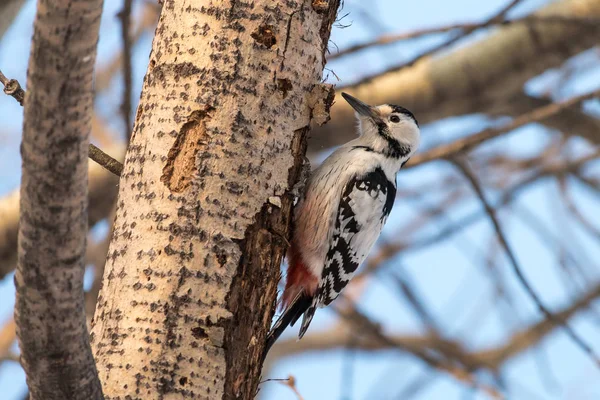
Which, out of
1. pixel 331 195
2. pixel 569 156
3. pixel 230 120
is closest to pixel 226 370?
pixel 230 120

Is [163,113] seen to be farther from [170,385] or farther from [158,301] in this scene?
[170,385]


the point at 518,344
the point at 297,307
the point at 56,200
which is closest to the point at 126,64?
the point at 297,307

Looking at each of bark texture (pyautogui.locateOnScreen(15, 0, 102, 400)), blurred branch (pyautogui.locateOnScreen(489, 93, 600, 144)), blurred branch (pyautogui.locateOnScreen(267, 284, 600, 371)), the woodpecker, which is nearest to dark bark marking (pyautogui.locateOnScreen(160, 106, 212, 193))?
bark texture (pyautogui.locateOnScreen(15, 0, 102, 400))

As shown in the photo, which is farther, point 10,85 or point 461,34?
point 461,34

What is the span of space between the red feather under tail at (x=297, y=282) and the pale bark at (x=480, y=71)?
1.19 m

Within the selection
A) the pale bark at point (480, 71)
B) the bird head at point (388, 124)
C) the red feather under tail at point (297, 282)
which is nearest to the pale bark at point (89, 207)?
the red feather under tail at point (297, 282)

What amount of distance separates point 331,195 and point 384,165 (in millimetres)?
556

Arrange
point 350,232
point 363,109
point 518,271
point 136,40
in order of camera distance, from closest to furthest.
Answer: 1. point 518,271
2. point 350,232
3. point 363,109
4. point 136,40

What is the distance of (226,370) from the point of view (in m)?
2.24

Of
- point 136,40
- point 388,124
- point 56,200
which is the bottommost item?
point 56,200

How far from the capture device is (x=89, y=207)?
416 centimetres

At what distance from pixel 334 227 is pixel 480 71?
1775mm

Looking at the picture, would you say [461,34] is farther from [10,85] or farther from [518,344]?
[518,344]

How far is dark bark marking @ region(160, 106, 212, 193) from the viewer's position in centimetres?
237
